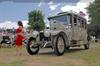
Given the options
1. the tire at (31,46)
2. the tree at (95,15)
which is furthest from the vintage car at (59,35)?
the tree at (95,15)

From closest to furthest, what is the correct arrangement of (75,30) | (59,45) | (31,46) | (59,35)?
(59,45)
(59,35)
(31,46)
(75,30)

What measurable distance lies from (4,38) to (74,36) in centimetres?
1046

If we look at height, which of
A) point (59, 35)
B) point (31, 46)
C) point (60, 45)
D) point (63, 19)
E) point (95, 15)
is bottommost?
point (95, 15)

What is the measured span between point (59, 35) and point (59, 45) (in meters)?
0.51

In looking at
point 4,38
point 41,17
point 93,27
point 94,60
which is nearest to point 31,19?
point 41,17

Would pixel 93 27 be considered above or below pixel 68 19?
below

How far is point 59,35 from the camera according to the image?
57.8ft

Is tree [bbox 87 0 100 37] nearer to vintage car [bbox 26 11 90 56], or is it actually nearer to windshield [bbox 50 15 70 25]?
vintage car [bbox 26 11 90 56]

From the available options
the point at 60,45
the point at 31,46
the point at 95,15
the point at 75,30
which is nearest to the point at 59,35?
the point at 60,45

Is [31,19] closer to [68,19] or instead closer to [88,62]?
[68,19]

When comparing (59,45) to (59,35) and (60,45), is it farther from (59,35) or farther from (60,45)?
(59,35)

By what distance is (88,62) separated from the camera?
1459 centimetres

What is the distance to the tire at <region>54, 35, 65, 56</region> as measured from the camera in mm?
17212

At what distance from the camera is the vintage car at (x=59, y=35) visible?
17.6 metres
